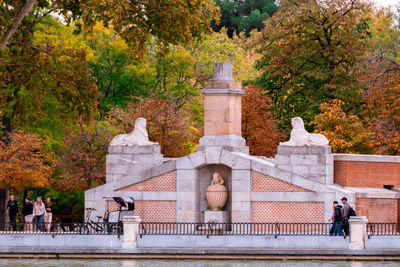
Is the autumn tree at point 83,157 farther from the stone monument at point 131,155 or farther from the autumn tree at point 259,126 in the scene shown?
the autumn tree at point 259,126

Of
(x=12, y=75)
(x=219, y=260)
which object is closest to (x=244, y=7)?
(x=12, y=75)

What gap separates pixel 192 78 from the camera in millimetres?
60188

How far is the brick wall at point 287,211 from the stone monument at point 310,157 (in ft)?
4.08

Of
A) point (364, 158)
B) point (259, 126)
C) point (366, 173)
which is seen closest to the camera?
point (364, 158)

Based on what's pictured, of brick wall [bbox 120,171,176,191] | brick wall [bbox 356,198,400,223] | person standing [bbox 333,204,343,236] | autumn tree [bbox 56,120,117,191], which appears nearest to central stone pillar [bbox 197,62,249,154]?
brick wall [bbox 120,171,176,191]

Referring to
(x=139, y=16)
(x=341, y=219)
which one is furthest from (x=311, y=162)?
(x=139, y=16)

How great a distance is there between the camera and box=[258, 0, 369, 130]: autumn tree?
4931 centimetres

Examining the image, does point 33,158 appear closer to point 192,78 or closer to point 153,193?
point 153,193

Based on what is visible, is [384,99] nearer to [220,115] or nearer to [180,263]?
[220,115]

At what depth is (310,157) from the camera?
33812 mm

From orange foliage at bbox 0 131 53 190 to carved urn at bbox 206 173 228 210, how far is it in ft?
31.8

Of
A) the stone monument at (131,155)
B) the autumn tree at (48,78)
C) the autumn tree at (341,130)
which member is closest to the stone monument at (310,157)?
the stone monument at (131,155)

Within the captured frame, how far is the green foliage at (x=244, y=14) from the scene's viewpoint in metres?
89.4

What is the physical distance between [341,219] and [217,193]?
20.6 ft
